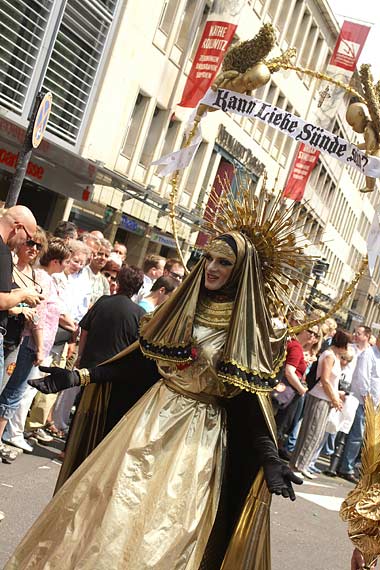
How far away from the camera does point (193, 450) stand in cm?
480

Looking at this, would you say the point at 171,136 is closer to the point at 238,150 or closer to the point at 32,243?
the point at 238,150

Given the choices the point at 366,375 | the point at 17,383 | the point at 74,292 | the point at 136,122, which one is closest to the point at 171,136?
the point at 136,122

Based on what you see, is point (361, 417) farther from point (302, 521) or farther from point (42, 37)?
point (42, 37)

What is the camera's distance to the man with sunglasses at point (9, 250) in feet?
21.0

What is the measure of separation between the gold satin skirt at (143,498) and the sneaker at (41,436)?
4.62m

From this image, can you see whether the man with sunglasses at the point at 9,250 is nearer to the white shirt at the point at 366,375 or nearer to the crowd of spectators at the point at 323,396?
the crowd of spectators at the point at 323,396

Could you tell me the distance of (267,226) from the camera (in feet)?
17.3

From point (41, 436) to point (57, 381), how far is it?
4419mm

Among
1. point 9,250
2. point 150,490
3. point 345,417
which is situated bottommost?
point 345,417

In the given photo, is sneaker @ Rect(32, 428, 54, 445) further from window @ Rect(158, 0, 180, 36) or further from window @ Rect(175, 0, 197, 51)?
window @ Rect(175, 0, 197, 51)

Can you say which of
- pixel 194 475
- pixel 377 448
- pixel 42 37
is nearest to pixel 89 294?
pixel 194 475

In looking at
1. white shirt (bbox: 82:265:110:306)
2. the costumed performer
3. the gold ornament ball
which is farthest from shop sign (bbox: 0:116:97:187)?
the costumed performer

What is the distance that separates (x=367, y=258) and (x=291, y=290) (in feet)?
1.43

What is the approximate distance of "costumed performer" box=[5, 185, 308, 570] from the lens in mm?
4555
